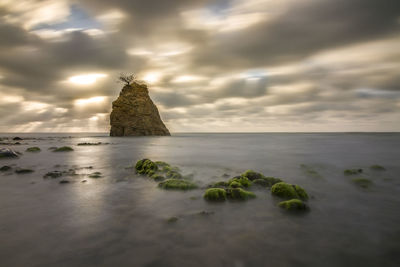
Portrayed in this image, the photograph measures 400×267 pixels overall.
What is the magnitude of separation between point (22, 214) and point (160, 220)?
11.9 ft

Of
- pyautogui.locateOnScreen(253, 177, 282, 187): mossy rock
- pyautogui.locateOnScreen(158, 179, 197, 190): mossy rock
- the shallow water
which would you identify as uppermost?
pyautogui.locateOnScreen(253, 177, 282, 187): mossy rock

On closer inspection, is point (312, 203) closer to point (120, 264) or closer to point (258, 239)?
point (258, 239)

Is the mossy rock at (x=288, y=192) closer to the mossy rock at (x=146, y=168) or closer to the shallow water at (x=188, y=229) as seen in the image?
the shallow water at (x=188, y=229)

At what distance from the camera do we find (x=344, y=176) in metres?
10.4

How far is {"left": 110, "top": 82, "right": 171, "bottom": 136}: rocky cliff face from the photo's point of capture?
203ft

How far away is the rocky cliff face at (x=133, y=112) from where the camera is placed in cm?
6194

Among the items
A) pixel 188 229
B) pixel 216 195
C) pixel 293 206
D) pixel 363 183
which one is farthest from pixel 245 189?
pixel 363 183

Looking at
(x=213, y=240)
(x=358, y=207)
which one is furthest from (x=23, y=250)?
(x=358, y=207)

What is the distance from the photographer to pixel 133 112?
205 feet

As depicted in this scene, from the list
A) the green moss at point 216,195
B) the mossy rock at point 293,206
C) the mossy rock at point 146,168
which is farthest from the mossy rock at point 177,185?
the mossy rock at point 293,206

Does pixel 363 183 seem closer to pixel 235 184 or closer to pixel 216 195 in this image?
pixel 235 184

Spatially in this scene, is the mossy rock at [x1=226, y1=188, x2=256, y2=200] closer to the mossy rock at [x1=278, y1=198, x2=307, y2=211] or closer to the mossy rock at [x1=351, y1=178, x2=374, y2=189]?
the mossy rock at [x1=278, y1=198, x2=307, y2=211]

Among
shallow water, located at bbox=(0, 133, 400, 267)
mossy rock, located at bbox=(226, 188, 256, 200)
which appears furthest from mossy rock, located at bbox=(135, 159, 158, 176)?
mossy rock, located at bbox=(226, 188, 256, 200)

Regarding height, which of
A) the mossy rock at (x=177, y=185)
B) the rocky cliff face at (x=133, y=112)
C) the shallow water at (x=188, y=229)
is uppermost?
the rocky cliff face at (x=133, y=112)
